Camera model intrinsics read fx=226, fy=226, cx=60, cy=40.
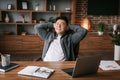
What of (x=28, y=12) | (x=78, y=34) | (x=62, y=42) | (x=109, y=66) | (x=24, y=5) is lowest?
(x=109, y=66)

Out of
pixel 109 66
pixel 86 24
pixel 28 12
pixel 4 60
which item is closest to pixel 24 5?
pixel 28 12

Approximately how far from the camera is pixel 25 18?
6.05m

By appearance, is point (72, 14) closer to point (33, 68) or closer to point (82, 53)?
point (82, 53)

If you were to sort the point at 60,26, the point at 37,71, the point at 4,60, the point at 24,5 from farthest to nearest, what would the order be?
the point at 24,5 < the point at 60,26 < the point at 4,60 < the point at 37,71

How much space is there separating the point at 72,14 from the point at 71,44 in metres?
3.04

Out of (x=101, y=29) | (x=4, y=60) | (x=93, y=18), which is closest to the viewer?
(x=4, y=60)

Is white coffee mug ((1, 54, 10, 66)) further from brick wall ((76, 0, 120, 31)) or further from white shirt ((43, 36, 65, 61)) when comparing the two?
brick wall ((76, 0, 120, 31))

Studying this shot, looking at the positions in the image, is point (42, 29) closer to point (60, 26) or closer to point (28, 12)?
point (60, 26)

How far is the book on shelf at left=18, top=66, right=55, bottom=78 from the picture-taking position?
2.00m

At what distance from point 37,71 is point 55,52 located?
2.77 ft

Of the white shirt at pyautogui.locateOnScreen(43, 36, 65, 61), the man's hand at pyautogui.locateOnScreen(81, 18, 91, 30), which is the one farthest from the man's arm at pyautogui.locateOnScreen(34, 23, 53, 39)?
the man's hand at pyautogui.locateOnScreen(81, 18, 91, 30)

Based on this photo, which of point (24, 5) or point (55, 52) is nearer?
point (55, 52)

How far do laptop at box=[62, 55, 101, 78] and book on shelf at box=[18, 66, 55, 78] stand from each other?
173 mm

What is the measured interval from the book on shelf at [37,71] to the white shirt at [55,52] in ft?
2.29
